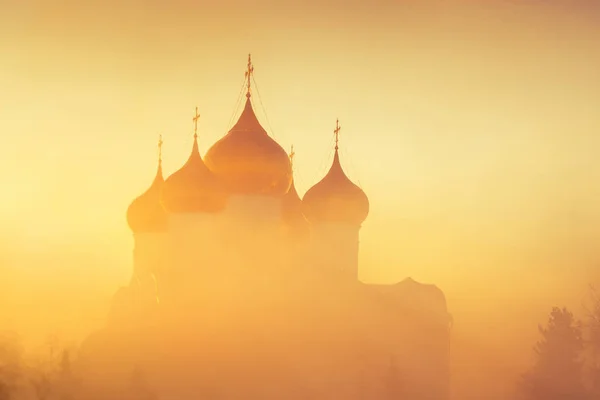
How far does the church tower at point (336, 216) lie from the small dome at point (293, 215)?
176 mm

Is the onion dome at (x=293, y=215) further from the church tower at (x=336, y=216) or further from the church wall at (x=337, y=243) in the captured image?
the church wall at (x=337, y=243)

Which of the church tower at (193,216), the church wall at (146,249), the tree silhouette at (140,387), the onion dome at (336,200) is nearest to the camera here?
the tree silhouette at (140,387)

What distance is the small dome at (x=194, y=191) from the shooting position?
2438cm

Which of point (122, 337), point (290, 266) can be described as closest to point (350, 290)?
point (290, 266)

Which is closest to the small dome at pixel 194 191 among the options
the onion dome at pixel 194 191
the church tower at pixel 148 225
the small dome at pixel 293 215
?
the onion dome at pixel 194 191

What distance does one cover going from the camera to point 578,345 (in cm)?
2780

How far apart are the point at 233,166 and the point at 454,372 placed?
7029 mm

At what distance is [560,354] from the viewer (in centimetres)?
2734

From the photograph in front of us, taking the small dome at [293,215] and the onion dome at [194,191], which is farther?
the small dome at [293,215]

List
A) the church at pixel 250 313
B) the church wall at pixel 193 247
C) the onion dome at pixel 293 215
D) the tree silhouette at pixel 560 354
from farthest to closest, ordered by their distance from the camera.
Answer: the onion dome at pixel 293 215
the tree silhouette at pixel 560 354
the church wall at pixel 193 247
the church at pixel 250 313

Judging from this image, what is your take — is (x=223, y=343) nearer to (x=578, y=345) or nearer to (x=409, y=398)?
(x=409, y=398)

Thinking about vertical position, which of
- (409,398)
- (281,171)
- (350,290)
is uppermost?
(281,171)

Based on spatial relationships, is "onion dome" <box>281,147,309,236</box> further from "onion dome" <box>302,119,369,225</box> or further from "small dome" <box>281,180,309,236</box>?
"onion dome" <box>302,119,369,225</box>

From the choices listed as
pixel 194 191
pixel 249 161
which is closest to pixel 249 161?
pixel 249 161
